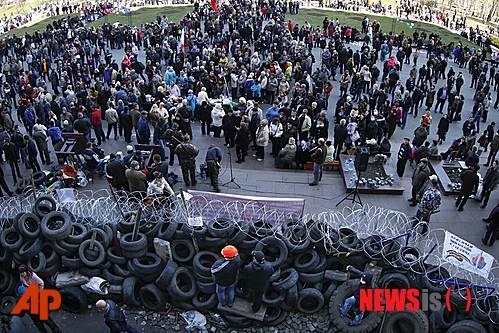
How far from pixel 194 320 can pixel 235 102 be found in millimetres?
13385

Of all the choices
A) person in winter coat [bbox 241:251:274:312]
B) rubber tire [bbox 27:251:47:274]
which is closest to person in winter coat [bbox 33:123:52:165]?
rubber tire [bbox 27:251:47:274]

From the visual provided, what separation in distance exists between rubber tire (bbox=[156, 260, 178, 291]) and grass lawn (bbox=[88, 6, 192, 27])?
32.5 metres

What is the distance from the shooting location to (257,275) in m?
9.02

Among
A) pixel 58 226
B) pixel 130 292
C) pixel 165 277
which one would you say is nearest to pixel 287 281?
pixel 165 277

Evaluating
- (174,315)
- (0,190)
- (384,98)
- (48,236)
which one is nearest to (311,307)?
(174,315)

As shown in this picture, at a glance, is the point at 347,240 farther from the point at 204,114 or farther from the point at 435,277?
the point at 204,114

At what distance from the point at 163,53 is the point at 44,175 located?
1456cm

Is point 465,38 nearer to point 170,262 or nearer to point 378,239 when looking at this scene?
Result: point 378,239

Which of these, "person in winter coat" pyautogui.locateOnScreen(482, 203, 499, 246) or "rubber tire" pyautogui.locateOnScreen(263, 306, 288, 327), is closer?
"rubber tire" pyautogui.locateOnScreen(263, 306, 288, 327)

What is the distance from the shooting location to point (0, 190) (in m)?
13.8

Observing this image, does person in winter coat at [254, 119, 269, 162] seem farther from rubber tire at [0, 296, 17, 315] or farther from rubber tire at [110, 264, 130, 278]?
rubber tire at [0, 296, 17, 315]

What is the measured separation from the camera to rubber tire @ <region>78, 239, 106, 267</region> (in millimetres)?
10156

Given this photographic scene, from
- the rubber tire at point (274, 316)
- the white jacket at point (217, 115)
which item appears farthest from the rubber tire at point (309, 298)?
the white jacket at point (217, 115)

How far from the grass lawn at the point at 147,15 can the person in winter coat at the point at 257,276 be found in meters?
33.8
